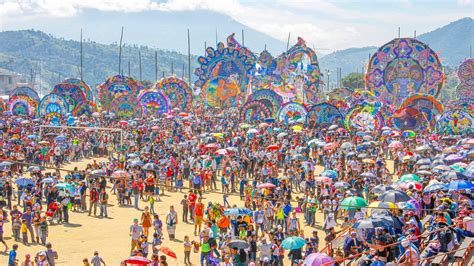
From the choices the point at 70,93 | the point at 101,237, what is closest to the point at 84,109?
the point at 70,93

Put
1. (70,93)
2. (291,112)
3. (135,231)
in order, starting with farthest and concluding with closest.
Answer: (70,93) < (291,112) < (135,231)

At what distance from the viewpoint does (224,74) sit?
63.4m

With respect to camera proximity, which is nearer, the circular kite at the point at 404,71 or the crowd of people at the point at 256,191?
the crowd of people at the point at 256,191

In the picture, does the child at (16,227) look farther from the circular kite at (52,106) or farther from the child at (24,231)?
A: the circular kite at (52,106)

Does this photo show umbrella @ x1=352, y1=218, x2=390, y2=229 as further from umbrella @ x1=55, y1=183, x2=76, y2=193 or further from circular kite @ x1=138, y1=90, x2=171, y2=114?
circular kite @ x1=138, y1=90, x2=171, y2=114

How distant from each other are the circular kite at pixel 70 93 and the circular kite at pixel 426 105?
23.3 meters

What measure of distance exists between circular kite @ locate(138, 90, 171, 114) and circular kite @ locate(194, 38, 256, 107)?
23.6 ft

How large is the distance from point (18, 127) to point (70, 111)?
37.8ft

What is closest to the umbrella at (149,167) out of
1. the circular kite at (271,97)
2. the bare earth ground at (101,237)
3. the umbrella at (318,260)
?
the bare earth ground at (101,237)

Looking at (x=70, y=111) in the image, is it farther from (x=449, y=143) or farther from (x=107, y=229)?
(x=107, y=229)

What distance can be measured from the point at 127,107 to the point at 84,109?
3.41 m

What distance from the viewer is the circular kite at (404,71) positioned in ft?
171

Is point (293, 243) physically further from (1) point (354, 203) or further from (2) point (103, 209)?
(2) point (103, 209)

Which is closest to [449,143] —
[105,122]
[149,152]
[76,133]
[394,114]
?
[394,114]
